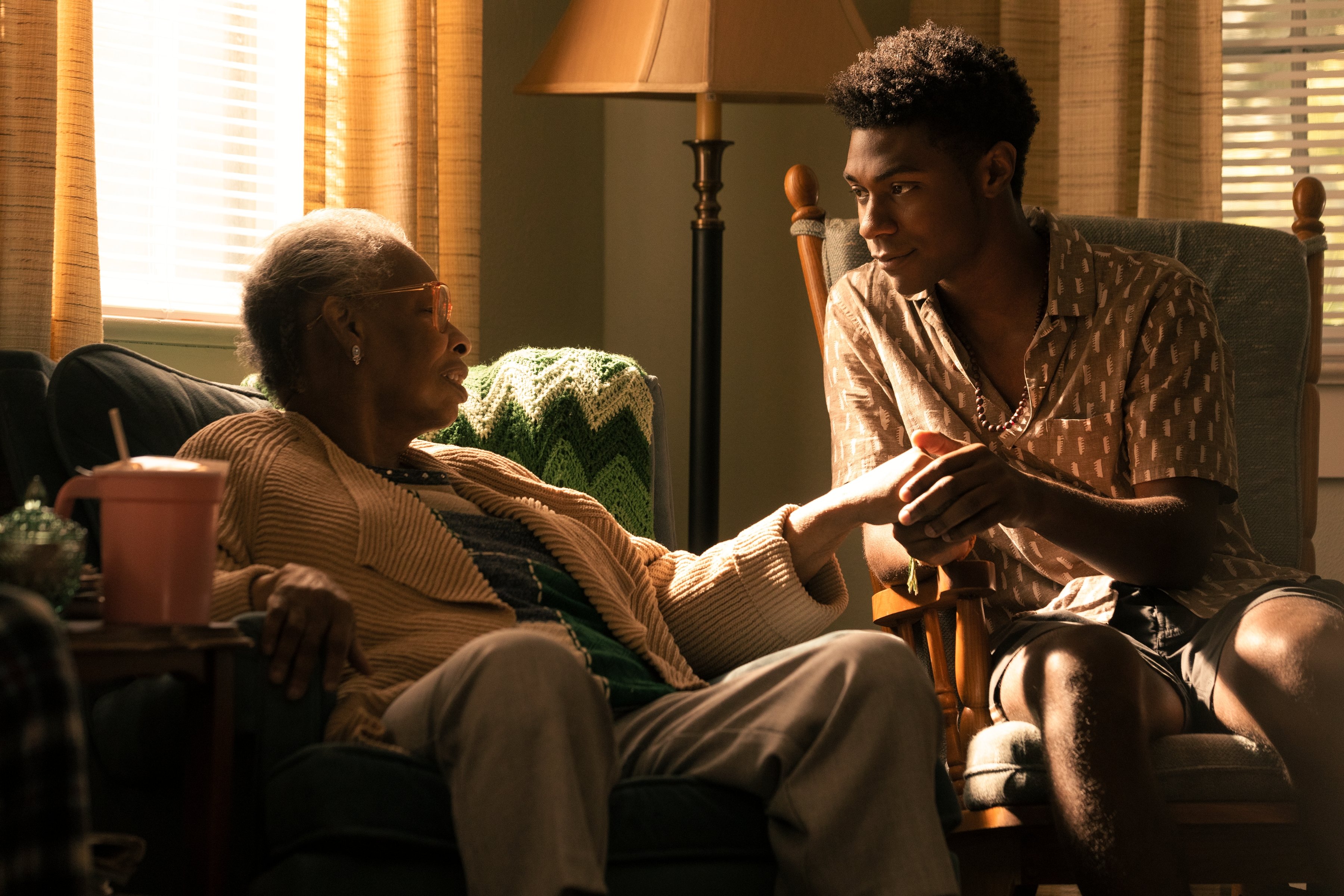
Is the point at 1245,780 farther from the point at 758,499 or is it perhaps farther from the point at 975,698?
the point at 758,499

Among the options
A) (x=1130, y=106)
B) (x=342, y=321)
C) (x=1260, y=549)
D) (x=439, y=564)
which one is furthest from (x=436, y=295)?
(x=1130, y=106)

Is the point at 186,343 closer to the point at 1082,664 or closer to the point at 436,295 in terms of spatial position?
the point at 436,295

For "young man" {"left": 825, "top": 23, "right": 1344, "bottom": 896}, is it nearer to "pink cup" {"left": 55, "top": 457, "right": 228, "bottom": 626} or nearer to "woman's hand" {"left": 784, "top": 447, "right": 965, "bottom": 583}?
"woman's hand" {"left": 784, "top": 447, "right": 965, "bottom": 583}

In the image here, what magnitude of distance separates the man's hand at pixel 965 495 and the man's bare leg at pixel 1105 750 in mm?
163

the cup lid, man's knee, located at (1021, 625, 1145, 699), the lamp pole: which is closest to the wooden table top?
the cup lid

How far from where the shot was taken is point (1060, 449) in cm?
187

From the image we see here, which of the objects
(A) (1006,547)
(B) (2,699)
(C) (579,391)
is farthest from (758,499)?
(B) (2,699)

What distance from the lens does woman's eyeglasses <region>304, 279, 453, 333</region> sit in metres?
1.76

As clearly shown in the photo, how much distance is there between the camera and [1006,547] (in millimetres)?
1914

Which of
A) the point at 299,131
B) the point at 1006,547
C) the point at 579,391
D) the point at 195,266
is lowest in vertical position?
the point at 1006,547

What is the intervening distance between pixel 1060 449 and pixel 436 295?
0.89m

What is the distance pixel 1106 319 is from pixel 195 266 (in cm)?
165

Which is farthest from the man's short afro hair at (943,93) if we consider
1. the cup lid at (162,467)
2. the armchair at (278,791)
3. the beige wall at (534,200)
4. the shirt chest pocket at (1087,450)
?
the beige wall at (534,200)

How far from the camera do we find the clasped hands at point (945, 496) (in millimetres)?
1609
